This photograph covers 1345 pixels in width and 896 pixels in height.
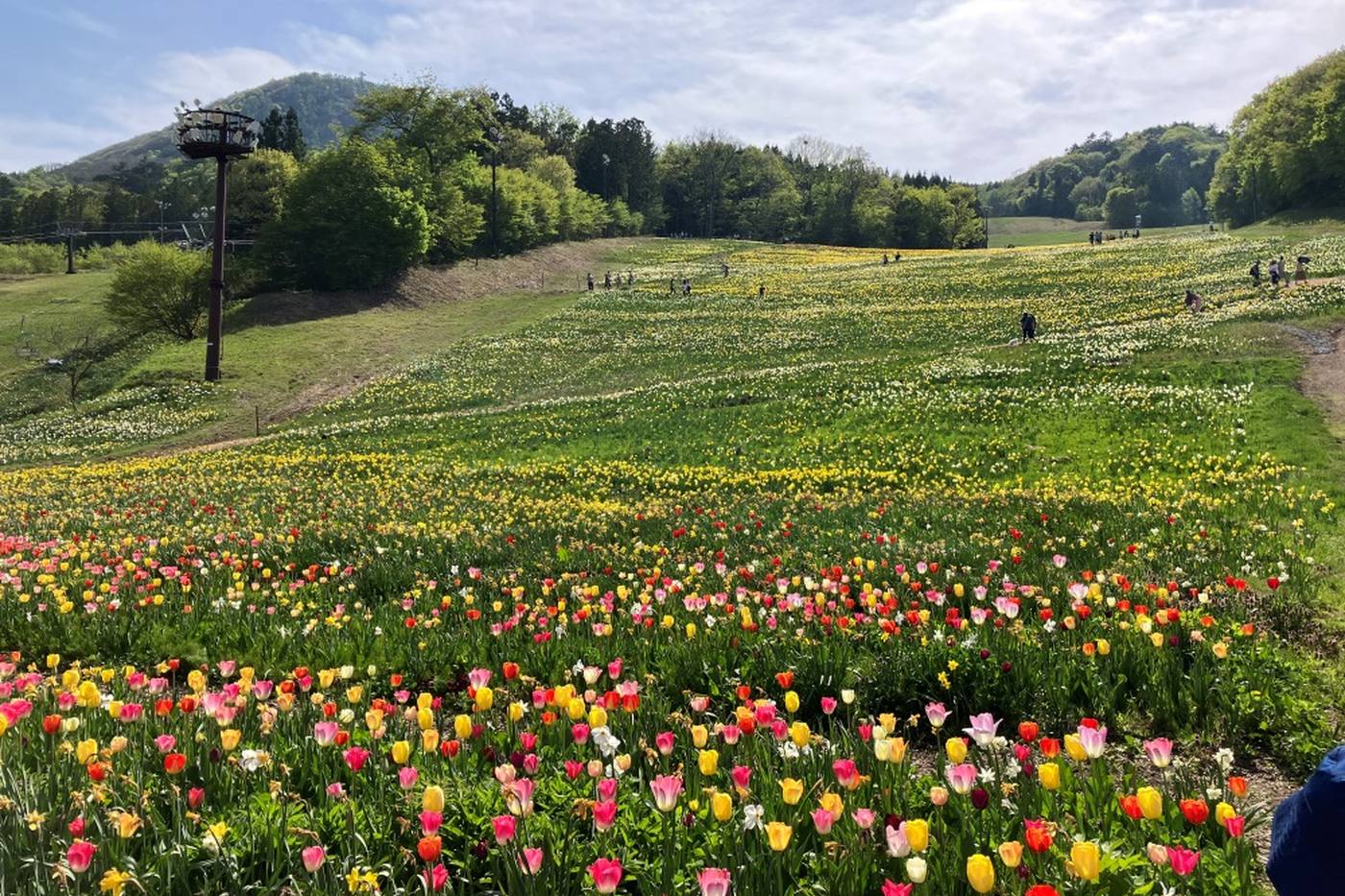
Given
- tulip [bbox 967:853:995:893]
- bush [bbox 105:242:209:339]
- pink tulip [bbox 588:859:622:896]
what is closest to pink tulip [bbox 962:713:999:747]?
A: tulip [bbox 967:853:995:893]

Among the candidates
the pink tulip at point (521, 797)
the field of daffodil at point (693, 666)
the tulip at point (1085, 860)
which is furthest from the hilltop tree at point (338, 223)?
the tulip at point (1085, 860)

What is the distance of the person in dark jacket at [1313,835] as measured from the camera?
1441 millimetres

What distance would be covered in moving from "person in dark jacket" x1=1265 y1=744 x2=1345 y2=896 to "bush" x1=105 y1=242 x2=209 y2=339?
191 feet

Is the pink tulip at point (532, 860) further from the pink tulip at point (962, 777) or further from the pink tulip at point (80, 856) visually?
the pink tulip at point (962, 777)

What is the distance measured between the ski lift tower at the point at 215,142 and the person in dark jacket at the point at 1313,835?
4537cm

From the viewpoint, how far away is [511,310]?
61156mm

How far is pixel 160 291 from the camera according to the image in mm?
49094

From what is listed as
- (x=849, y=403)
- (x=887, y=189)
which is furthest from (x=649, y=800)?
(x=887, y=189)

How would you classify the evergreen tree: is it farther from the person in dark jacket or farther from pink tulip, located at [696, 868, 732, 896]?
the person in dark jacket

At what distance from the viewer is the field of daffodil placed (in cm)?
295

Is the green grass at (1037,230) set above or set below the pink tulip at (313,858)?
above

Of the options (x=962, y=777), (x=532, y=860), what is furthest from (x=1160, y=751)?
(x=532, y=860)

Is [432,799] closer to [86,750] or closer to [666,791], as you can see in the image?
[666,791]

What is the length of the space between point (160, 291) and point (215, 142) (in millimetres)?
14049
